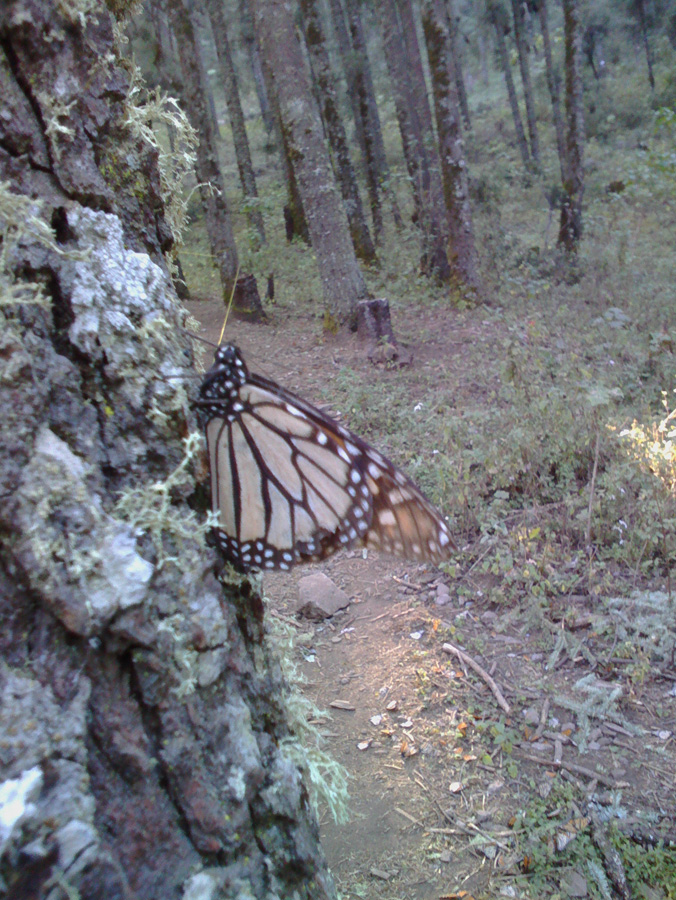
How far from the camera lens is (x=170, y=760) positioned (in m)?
1.29

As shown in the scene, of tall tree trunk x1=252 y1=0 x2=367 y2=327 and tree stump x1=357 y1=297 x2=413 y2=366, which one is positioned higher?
tall tree trunk x1=252 y1=0 x2=367 y2=327

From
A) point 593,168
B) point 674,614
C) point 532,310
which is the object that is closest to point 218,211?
point 532,310

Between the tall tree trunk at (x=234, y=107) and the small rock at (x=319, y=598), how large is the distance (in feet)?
38.6

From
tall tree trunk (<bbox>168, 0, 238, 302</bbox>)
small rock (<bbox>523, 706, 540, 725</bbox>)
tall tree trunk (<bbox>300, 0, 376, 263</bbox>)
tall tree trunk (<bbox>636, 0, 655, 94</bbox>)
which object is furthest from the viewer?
tall tree trunk (<bbox>636, 0, 655, 94</bbox>)

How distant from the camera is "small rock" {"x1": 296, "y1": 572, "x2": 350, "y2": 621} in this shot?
4297 millimetres

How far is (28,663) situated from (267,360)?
27.9 ft

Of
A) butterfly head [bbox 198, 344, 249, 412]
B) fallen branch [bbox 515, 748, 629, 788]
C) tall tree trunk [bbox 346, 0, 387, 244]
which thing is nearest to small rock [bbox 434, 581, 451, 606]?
fallen branch [bbox 515, 748, 629, 788]

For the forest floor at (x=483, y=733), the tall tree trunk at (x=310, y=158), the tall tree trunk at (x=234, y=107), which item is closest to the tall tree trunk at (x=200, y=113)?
the tall tree trunk at (x=310, y=158)

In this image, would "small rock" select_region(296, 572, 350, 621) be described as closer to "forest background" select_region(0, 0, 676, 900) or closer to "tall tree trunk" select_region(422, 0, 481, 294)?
"forest background" select_region(0, 0, 676, 900)

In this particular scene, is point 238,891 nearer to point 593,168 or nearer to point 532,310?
point 532,310

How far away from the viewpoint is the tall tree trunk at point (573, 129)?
490 inches

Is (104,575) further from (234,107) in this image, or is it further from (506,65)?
(506,65)

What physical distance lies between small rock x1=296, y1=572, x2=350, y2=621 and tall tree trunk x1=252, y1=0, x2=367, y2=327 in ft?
18.9

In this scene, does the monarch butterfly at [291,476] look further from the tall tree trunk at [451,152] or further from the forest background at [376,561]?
the tall tree trunk at [451,152]
